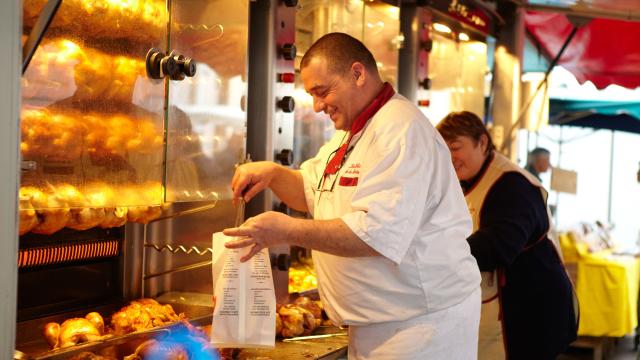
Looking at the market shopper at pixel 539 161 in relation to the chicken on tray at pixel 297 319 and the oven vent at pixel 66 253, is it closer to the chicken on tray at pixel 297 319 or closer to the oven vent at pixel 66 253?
the chicken on tray at pixel 297 319

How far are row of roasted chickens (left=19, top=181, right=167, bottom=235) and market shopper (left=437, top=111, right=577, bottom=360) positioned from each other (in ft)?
5.24

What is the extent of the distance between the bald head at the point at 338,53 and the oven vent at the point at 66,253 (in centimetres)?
99

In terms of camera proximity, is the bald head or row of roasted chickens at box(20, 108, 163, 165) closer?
row of roasted chickens at box(20, 108, 163, 165)

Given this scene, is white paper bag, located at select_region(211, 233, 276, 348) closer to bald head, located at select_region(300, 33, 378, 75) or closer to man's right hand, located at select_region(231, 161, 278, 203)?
man's right hand, located at select_region(231, 161, 278, 203)

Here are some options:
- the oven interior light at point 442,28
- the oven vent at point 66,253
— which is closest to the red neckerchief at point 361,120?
the oven vent at point 66,253

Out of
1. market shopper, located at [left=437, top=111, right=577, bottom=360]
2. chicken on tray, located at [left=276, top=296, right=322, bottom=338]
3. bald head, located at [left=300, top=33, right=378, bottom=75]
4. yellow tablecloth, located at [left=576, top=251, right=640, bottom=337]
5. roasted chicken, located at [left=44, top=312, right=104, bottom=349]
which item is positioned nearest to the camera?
roasted chicken, located at [left=44, top=312, right=104, bottom=349]

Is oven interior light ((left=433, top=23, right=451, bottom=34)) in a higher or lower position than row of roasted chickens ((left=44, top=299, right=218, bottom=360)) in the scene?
higher

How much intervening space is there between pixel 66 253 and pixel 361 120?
108 centimetres

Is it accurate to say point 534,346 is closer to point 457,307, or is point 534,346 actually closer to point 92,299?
point 457,307

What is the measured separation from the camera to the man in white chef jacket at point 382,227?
230 centimetres

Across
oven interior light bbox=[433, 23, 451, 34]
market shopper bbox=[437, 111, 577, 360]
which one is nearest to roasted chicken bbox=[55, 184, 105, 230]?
market shopper bbox=[437, 111, 577, 360]

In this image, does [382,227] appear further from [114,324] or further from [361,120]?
[114,324]

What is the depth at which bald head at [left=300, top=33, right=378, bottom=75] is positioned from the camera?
99.3 inches

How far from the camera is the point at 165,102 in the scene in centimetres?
256
